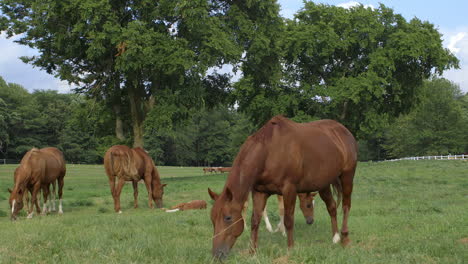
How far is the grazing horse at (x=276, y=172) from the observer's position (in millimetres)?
5844

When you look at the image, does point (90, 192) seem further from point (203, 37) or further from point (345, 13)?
point (345, 13)

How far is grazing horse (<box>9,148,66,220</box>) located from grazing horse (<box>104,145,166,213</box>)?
157 cm

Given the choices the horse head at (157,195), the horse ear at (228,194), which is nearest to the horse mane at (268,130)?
the horse ear at (228,194)

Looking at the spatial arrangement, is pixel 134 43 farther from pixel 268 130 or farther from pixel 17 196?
pixel 268 130

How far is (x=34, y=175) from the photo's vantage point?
12.4 m

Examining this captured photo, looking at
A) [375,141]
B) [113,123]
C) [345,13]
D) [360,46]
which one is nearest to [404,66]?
[360,46]

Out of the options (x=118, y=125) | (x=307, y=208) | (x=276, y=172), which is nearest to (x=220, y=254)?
(x=276, y=172)

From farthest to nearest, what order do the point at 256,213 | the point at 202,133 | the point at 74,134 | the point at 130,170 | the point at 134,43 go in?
the point at 202,133 → the point at 74,134 → the point at 134,43 → the point at 130,170 → the point at 256,213

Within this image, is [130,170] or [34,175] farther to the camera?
[130,170]

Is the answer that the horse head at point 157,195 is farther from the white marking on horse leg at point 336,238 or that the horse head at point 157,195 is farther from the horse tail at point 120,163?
the white marking on horse leg at point 336,238

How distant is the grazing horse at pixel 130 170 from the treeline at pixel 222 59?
9308 mm

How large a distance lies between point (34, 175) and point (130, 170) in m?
3.05

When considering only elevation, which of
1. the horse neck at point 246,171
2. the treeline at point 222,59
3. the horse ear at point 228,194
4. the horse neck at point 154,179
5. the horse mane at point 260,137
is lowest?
the horse neck at point 154,179

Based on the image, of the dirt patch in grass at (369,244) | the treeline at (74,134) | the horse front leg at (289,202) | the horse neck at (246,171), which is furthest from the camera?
the treeline at (74,134)
